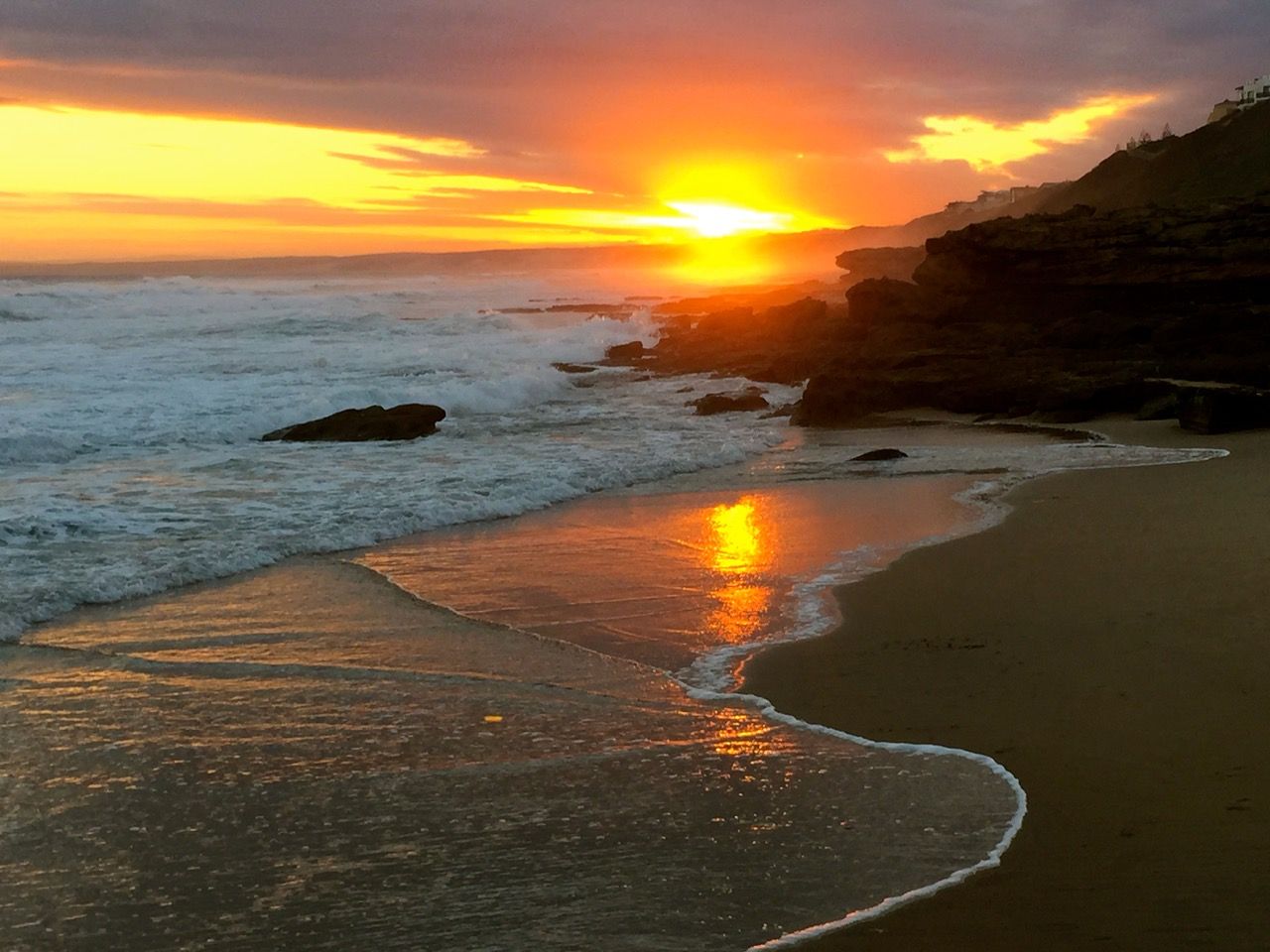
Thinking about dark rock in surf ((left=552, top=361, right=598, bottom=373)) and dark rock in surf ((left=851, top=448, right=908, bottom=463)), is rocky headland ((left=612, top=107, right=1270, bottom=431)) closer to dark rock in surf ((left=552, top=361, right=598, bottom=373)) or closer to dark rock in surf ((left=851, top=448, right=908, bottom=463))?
dark rock in surf ((left=552, top=361, right=598, bottom=373))

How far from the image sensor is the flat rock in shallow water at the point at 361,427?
16.7 meters

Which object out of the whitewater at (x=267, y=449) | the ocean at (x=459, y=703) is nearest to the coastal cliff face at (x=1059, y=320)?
the whitewater at (x=267, y=449)

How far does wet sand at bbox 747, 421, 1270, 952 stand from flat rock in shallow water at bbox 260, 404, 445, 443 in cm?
925

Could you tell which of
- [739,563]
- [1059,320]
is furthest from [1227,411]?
[739,563]

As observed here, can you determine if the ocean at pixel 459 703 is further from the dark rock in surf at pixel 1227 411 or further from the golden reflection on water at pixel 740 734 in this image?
the dark rock in surf at pixel 1227 411

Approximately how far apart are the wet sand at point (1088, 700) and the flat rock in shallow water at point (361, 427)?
9.25m

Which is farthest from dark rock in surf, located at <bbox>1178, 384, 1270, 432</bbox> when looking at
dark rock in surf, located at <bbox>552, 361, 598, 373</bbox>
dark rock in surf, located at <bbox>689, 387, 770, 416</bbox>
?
dark rock in surf, located at <bbox>552, 361, 598, 373</bbox>

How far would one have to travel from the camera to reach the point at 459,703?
5945mm

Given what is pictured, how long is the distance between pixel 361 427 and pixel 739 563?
8.95 meters

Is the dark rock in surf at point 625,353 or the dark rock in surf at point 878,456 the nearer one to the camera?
the dark rock in surf at point 878,456

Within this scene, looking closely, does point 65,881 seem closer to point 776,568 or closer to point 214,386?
point 776,568

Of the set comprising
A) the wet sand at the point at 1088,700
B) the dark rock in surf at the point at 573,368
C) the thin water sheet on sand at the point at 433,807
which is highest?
the dark rock in surf at the point at 573,368

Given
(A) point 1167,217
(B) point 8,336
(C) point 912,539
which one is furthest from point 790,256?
(C) point 912,539

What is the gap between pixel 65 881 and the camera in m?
4.11
